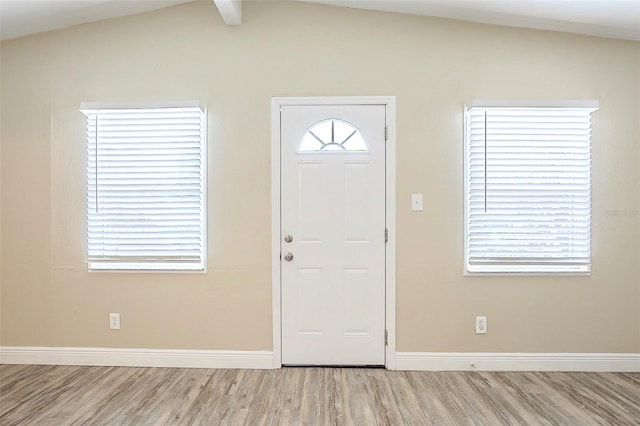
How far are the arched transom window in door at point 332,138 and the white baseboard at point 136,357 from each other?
1.65 m

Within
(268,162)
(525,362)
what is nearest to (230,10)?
(268,162)

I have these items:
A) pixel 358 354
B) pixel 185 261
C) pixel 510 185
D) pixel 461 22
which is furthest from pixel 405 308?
pixel 461 22

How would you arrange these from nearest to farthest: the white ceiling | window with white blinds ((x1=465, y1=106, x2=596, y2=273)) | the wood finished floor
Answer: the wood finished floor, the white ceiling, window with white blinds ((x1=465, y1=106, x2=596, y2=273))

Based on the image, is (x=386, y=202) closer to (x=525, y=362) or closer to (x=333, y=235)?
(x=333, y=235)

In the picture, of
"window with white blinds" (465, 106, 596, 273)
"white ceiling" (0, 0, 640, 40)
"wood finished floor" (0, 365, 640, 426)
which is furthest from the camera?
"window with white blinds" (465, 106, 596, 273)

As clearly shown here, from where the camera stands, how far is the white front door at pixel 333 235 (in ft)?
9.68

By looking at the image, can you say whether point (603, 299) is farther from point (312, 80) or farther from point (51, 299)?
point (51, 299)

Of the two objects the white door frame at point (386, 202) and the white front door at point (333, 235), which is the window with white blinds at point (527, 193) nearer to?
the white door frame at point (386, 202)

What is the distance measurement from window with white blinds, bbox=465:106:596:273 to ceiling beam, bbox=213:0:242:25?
1887 millimetres

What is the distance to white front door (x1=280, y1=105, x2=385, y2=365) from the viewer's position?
2.95 m

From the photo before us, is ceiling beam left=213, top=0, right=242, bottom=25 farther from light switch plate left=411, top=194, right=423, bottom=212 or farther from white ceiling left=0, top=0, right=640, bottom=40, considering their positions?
light switch plate left=411, top=194, right=423, bottom=212

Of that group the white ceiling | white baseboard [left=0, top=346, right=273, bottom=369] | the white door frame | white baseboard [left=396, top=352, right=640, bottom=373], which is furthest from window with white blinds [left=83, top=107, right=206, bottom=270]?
white baseboard [left=396, top=352, right=640, bottom=373]

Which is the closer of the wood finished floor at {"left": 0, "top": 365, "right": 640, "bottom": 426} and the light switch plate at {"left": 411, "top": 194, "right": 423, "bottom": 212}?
the wood finished floor at {"left": 0, "top": 365, "right": 640, "bottom": 426}

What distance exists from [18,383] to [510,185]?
3.88 meters
